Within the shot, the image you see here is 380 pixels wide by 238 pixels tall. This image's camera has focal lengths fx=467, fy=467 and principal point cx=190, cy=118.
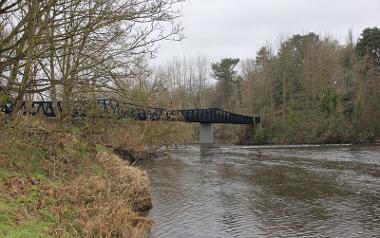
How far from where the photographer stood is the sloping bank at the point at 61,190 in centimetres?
957

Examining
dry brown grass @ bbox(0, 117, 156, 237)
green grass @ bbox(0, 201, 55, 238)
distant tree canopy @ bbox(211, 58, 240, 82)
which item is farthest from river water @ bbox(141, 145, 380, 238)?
distant tree canopy @ bbox(211, 58, 240, 82)

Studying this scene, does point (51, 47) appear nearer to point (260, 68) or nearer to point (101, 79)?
point (101, 79)

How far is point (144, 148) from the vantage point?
1548 inches

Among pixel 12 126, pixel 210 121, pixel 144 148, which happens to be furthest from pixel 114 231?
pixel 210 121

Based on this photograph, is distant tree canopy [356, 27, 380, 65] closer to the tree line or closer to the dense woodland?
the dense woodland

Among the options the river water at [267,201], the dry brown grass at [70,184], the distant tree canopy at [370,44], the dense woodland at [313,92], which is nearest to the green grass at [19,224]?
the dry brown grass at [70,184]

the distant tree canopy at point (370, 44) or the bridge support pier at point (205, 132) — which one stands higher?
the distant tree canopy at point (370, 44)

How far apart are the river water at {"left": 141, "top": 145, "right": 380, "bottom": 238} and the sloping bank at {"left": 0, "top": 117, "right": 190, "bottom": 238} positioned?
5.52ft

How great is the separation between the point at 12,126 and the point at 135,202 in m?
5.15

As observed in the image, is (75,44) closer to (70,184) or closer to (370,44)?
(70,184)

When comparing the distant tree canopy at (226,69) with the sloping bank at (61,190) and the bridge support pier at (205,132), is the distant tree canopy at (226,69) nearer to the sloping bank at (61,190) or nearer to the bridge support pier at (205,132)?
the bridge support pier at (205,132)

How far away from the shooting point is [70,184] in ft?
42.4

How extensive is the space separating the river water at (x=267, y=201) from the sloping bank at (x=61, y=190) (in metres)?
1.68

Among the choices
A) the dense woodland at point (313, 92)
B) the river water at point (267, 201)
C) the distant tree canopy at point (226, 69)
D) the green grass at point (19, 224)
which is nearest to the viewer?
the green grass at point (19, 224)
